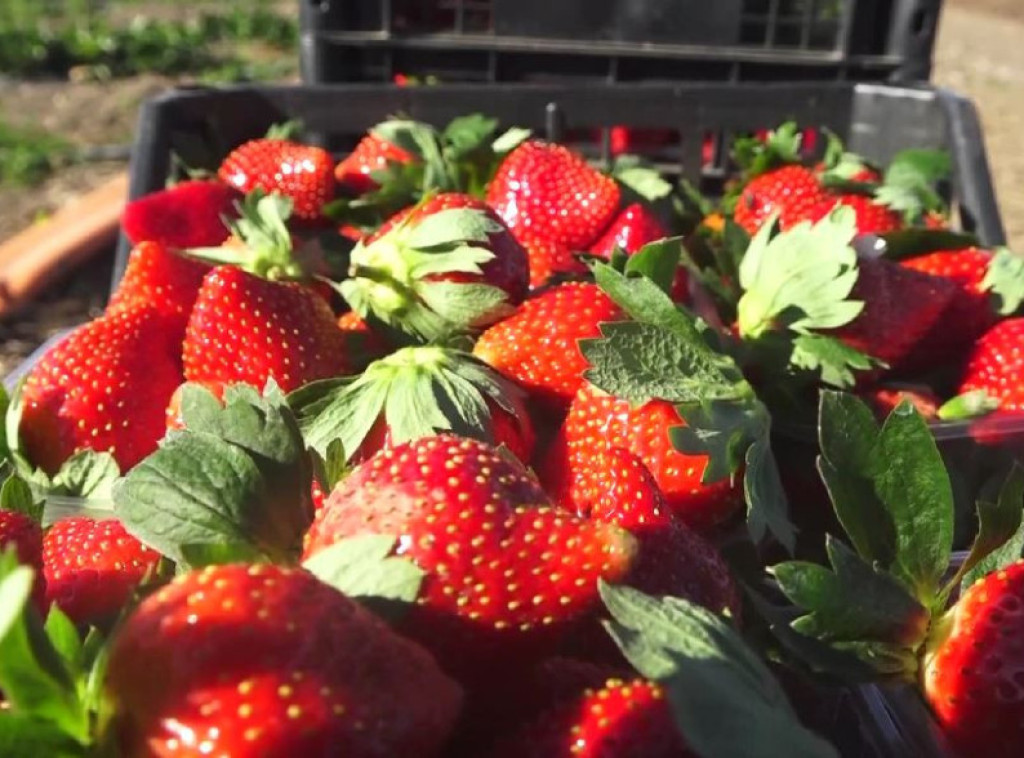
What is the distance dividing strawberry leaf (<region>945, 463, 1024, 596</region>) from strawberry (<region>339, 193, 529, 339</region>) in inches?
15.8

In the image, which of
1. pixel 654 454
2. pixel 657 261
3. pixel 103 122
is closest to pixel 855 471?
pixel 654 454

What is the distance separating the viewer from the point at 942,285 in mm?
1103

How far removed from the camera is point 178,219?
1254mm

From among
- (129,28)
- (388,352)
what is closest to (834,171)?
(388,352)

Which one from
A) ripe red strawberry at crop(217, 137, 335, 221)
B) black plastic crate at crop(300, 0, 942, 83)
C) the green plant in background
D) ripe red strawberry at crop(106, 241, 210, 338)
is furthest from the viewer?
the green plant in background

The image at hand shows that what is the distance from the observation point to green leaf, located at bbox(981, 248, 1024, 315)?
46.0 inches

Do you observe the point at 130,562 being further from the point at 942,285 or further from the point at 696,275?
the point at 942,285

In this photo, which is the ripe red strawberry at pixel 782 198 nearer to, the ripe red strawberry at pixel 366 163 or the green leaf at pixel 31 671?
the ripe red strawberry at pixel 366 163

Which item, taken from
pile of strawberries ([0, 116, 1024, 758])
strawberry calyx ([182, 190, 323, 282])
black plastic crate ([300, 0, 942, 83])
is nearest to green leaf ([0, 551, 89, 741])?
pile of strawberries ([0, 116, 1024, 758])

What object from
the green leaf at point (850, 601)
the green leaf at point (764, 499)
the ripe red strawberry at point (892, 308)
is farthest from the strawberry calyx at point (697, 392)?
the ripe red strawberry at point (892, 308)

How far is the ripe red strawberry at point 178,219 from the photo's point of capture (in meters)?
1.24

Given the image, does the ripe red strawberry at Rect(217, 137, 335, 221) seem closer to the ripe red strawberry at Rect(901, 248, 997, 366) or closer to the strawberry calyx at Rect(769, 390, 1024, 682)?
the ripe red strawberry at Rect(901, 248, 997, 366)

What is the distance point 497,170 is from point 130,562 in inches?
29.3

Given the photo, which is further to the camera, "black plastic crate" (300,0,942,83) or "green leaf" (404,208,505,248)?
"black plastic crate" (300,0,942,83)
